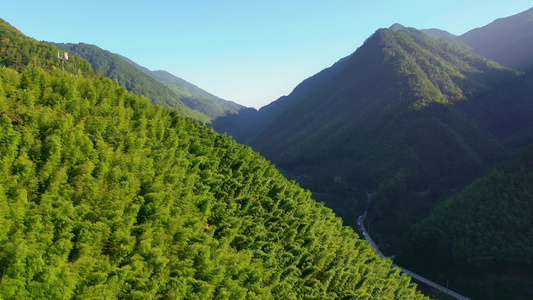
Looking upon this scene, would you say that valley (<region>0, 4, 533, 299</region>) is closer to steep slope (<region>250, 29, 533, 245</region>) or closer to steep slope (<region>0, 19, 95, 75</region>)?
steep slope (<region>0, 19, 95, 75</region>)

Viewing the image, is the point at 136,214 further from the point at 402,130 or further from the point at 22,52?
the point at 402,130

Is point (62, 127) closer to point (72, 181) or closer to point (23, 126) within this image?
point (23, 126)

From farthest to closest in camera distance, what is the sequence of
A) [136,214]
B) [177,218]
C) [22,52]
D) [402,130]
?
[402,130] → [22,52] → [177,218] → [136,214]

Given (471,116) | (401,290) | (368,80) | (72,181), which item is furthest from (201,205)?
(368,80)

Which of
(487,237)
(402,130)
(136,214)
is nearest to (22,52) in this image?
(136,214)

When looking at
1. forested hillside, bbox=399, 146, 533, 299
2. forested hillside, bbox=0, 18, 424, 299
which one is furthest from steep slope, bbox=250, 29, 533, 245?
forested hillside, bbox=0, 18, 424, 299
